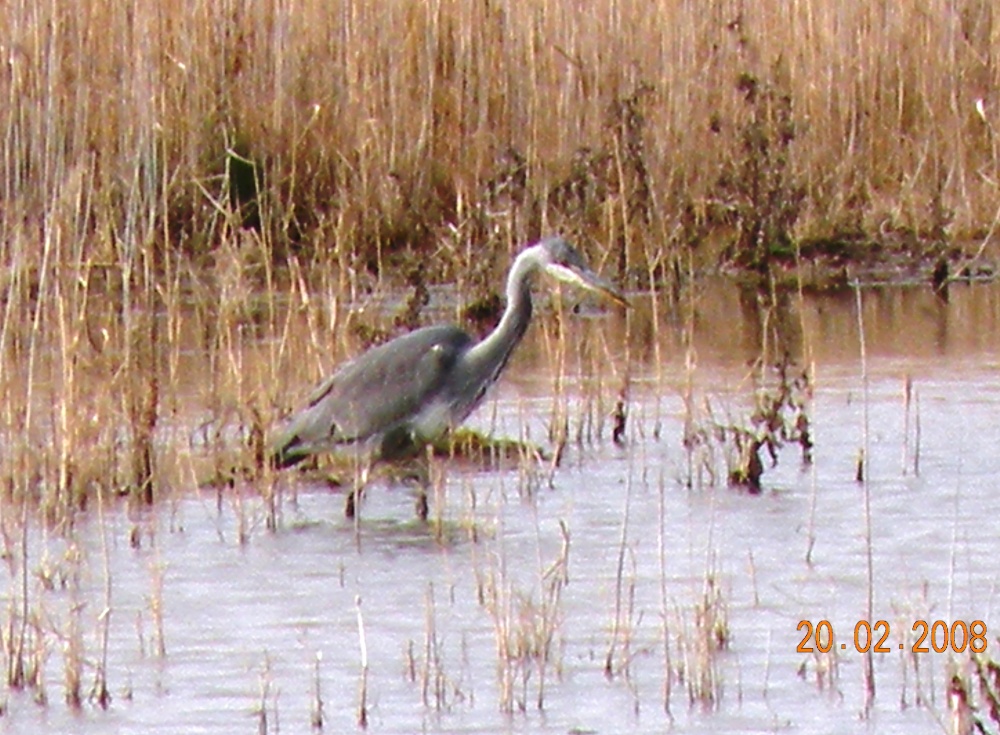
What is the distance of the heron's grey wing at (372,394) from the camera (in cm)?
718

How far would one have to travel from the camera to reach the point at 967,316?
9930 mm

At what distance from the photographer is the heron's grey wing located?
718 cm

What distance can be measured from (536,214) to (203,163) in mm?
1643

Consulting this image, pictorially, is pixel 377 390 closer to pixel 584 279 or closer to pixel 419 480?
pixel 419 480

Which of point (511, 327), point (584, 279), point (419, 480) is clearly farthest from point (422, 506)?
point (584, 279)

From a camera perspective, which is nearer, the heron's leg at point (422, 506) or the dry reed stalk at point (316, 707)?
the dry reed stalk at point (316, 707)

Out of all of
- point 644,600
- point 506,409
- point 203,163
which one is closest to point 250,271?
point 203,163

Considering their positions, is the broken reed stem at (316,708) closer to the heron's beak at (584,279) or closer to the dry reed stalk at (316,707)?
the dry reed stalk at (316,707)

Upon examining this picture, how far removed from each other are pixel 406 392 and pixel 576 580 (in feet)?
4.28

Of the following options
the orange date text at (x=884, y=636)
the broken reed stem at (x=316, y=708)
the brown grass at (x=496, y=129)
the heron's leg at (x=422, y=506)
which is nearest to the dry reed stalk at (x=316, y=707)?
the broken reed stem at (x=316, y=708)

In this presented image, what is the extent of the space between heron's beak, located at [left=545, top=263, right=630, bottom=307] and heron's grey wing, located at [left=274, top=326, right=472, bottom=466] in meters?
0.41

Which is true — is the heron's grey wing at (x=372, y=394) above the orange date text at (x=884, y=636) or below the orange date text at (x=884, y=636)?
above

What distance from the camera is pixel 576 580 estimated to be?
6.18 metres

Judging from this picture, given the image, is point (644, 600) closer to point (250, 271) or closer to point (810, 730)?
point (810, 730)
